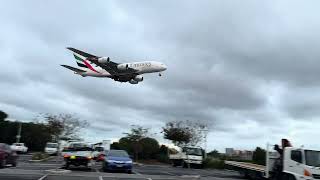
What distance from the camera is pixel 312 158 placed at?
20562mm

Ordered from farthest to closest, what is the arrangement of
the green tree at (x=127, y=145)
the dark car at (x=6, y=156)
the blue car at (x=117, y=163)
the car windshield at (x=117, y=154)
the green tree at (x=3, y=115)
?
the green tree at (x=3, y=115)
the green tree at (x=127, y=145)
the car windshield at (x=117, y=154)
the blue car at (x=117, y=163)
the dark car at (x=6, y=156)

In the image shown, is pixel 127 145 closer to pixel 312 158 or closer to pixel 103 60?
pixel 103 60

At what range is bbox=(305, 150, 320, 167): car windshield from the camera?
20.3 m

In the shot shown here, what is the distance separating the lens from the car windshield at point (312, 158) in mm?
20344

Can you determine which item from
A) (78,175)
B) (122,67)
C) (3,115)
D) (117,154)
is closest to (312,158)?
(78,175)

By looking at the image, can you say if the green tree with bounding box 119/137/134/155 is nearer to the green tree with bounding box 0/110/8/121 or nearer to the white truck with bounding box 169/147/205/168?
the white truck with bounding box 169/147/205/168

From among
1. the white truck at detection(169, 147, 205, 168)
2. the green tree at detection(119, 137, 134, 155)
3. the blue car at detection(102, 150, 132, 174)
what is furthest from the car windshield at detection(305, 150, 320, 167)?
the green tree at detection(119, 137, 134, 155)

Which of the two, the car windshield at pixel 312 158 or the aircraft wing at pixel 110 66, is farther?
the aircraft wing at pixel 110 66

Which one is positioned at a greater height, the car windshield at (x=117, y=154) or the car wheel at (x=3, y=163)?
the car windshield at (x=117, y=154)

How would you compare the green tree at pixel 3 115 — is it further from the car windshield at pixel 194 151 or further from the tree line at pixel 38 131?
the car windshield at pixel 194 151

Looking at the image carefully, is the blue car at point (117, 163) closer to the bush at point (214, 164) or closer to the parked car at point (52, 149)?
the bush at point (214, 164)

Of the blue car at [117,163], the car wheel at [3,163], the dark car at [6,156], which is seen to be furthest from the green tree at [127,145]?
the car wheel at [3,163]

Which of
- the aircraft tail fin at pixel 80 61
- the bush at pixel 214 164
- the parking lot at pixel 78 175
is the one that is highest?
the aircraft tail fin at pixel 80 61

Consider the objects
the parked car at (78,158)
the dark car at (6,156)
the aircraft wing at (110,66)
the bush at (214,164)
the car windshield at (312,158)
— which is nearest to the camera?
the car windshield at (312,158)
